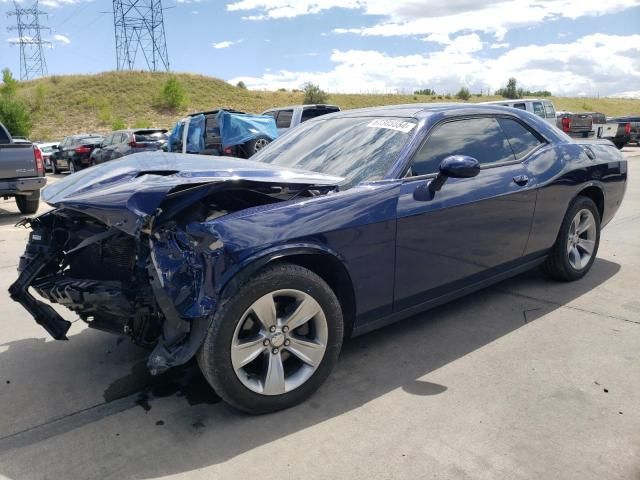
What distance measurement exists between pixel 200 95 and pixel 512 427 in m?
58.3

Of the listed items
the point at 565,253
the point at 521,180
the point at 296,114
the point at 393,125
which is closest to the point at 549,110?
the point at 296,114

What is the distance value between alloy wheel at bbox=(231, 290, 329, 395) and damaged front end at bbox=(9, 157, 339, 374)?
0.86 ft

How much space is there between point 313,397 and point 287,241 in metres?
0.93

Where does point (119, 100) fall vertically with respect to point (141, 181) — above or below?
above

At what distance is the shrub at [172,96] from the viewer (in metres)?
50.8

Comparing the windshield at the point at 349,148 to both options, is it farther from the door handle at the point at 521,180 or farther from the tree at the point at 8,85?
the tree at the point at 8,85

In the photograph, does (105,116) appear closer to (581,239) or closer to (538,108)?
(538,108)

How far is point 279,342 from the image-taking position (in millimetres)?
2852

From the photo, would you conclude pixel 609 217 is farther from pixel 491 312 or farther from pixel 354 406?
pixel 354 406

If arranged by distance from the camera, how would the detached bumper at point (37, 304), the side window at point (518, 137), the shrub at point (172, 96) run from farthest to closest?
the shrub at point (172, 96), the side window at point (518, 137), the detached bumper at point (37, 304)

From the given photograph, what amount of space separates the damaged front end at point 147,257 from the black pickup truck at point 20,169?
21.4ft

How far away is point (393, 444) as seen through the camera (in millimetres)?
2566

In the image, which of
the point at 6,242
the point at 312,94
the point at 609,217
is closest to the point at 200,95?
the point at 312,94

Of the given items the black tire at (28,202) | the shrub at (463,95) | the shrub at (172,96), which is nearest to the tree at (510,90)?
the shrub at (463,95)
